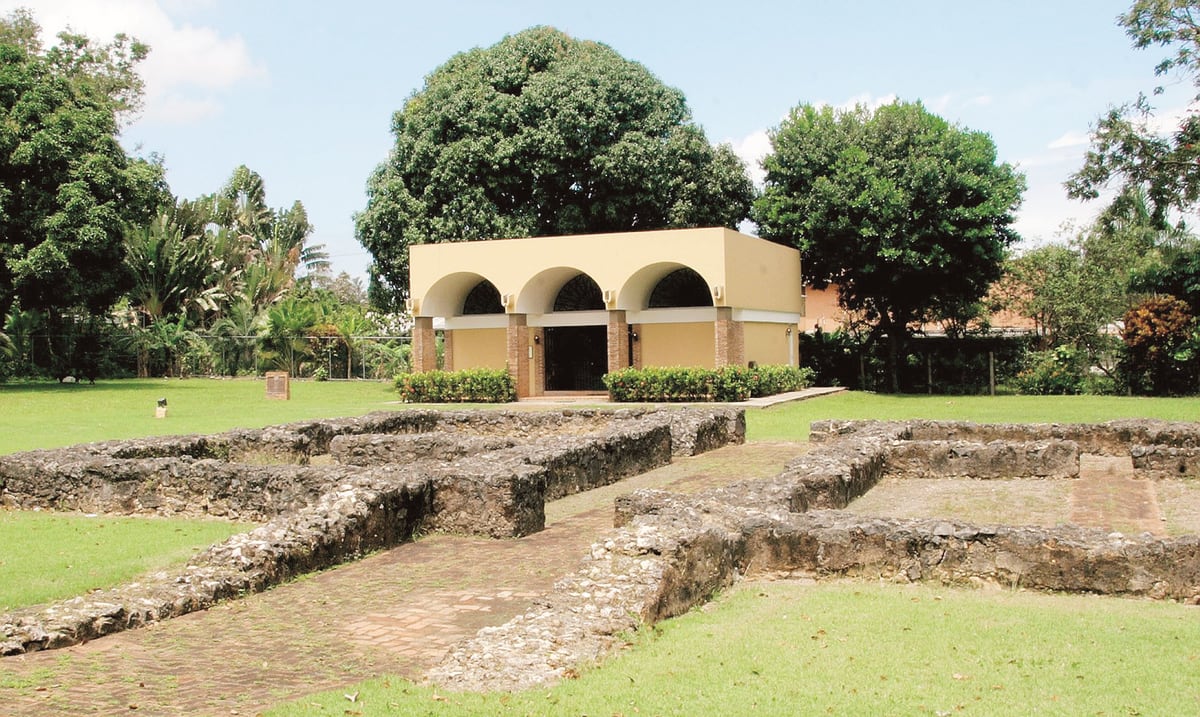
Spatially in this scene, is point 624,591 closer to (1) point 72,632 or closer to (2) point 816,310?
(1) point 72,632

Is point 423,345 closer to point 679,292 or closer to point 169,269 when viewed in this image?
point 679,292

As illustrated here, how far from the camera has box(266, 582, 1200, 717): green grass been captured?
511 centimetres

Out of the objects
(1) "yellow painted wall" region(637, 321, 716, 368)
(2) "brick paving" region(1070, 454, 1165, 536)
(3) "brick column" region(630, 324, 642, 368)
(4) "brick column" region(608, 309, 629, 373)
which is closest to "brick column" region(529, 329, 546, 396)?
(4) "brick column" region(608, 309, 629, 373)

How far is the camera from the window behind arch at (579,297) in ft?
112

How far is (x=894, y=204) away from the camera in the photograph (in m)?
31.4

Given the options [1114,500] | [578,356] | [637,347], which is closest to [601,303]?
[578,356]

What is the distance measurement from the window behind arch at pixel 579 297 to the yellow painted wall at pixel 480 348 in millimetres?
2061

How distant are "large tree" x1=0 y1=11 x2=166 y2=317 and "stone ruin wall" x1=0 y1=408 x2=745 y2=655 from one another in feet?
55.1

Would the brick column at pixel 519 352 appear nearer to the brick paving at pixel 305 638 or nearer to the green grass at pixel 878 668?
the brick paving at pixel 305 638

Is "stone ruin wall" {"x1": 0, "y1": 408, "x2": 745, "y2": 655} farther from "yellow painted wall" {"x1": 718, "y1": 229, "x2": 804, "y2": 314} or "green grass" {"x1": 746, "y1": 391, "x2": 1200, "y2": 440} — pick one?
"yellow painted wall" {"x1": 718, "y1": 229, "x2": 804, "y2": 314}

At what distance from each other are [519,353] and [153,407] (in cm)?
995

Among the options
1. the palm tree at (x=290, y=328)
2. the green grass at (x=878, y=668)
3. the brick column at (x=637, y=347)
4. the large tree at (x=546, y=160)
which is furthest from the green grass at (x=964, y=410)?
the palm tree at (x=290, y=328)

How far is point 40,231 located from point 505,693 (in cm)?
3065

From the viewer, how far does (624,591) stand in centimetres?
672
